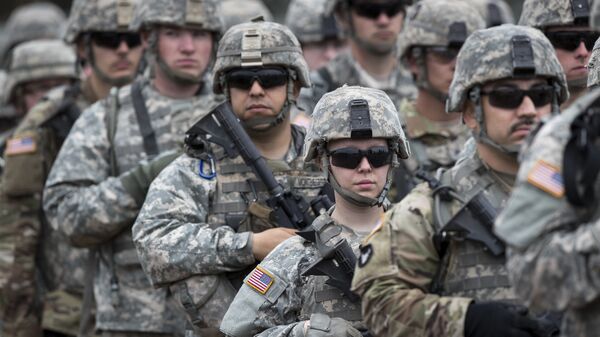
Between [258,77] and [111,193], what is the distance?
55.2 inches

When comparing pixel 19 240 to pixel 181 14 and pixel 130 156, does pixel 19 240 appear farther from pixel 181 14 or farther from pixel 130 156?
pixel 181 14

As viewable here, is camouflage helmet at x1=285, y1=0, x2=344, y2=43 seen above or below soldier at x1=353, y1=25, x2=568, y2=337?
below

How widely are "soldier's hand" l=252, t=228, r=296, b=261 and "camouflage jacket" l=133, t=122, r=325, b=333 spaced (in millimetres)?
38

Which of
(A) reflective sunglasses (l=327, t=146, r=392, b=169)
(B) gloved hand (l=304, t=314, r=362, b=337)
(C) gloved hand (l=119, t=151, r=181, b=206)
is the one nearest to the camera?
(B) gloved hand (l=304, t=314, r=362, b=337)

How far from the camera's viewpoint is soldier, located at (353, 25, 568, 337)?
6.16 m

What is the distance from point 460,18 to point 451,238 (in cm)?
439

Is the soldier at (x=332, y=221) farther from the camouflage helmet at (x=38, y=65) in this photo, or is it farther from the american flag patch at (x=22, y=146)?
the camouflage helmet at (x=38, y=65)

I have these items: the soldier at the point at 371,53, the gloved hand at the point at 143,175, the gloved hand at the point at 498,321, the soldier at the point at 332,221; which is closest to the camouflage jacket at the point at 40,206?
the gloved hand at the point at 143,175

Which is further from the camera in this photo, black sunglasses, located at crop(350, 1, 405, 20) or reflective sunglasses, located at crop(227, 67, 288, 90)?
black sunglasses, located at crop(350, 1, 405, 20)

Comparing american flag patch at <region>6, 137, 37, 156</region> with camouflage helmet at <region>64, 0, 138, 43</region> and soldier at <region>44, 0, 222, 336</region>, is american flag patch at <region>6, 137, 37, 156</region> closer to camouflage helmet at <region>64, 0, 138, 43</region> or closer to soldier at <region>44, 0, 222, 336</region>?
camouflage helmet at <region>64, 0, 138, 43</region>

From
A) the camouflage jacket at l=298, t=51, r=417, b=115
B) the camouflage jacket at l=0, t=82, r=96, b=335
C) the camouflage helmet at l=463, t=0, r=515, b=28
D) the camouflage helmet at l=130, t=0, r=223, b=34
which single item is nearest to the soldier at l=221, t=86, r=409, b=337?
the camouflage helmet at l=130, t=0, r=223, b=34

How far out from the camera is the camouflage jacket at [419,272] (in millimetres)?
6164

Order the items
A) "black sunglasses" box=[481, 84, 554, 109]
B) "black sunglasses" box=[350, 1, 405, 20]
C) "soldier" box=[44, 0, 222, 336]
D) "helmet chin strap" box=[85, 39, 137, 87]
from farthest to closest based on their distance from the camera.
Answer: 1. "black sunglasses" box=[350, 1, 405, 20]
2. "helmet chin strap" box=[85, 39, 137, 87]
3. "soldier" box=[44, 0, 222, 336]
4. "black sunglasses" box=[481, 84, 554, 109]

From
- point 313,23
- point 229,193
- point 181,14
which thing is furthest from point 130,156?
point 313,23
